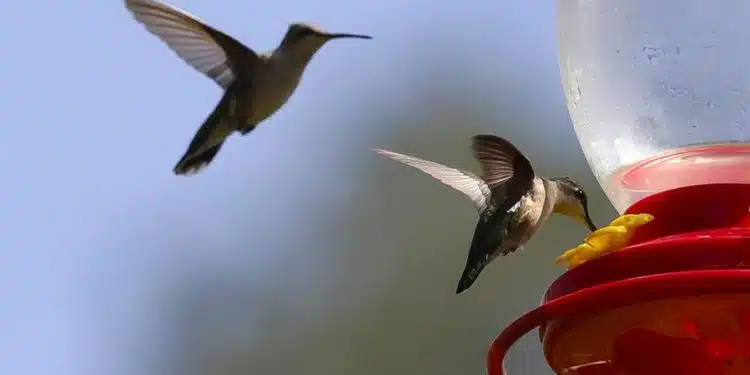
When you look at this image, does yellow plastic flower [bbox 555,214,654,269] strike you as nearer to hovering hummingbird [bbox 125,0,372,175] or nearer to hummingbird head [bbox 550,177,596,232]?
hovering hummingbird [bbox 125,0,372,175]

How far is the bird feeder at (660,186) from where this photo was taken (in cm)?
164

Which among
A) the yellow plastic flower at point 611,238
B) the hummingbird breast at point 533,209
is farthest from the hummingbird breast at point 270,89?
the yellow plastic flower at point 611,238

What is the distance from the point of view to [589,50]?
248 cm

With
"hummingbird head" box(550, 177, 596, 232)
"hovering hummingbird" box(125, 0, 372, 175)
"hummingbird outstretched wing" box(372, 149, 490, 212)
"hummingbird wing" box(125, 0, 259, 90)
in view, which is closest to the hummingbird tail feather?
"hovering hummingbird" box(125, 0, 372, 175)

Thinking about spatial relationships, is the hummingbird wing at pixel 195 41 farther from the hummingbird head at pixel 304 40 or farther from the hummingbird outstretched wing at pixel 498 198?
the hummingbird outstretched wing at pixel 498 198

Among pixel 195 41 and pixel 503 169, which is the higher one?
pixel 195 41

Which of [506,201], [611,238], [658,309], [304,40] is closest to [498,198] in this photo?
[506,201]

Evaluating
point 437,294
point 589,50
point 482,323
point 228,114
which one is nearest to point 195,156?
point 228,114

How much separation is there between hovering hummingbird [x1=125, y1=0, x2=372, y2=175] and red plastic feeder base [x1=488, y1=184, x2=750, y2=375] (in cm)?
103

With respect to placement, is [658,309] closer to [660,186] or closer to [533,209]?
[660,186]

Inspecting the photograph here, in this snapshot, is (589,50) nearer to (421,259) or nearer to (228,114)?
(228,114)

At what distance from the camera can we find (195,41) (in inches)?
112

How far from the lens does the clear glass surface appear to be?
218 cm

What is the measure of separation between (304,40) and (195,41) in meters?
0.30
